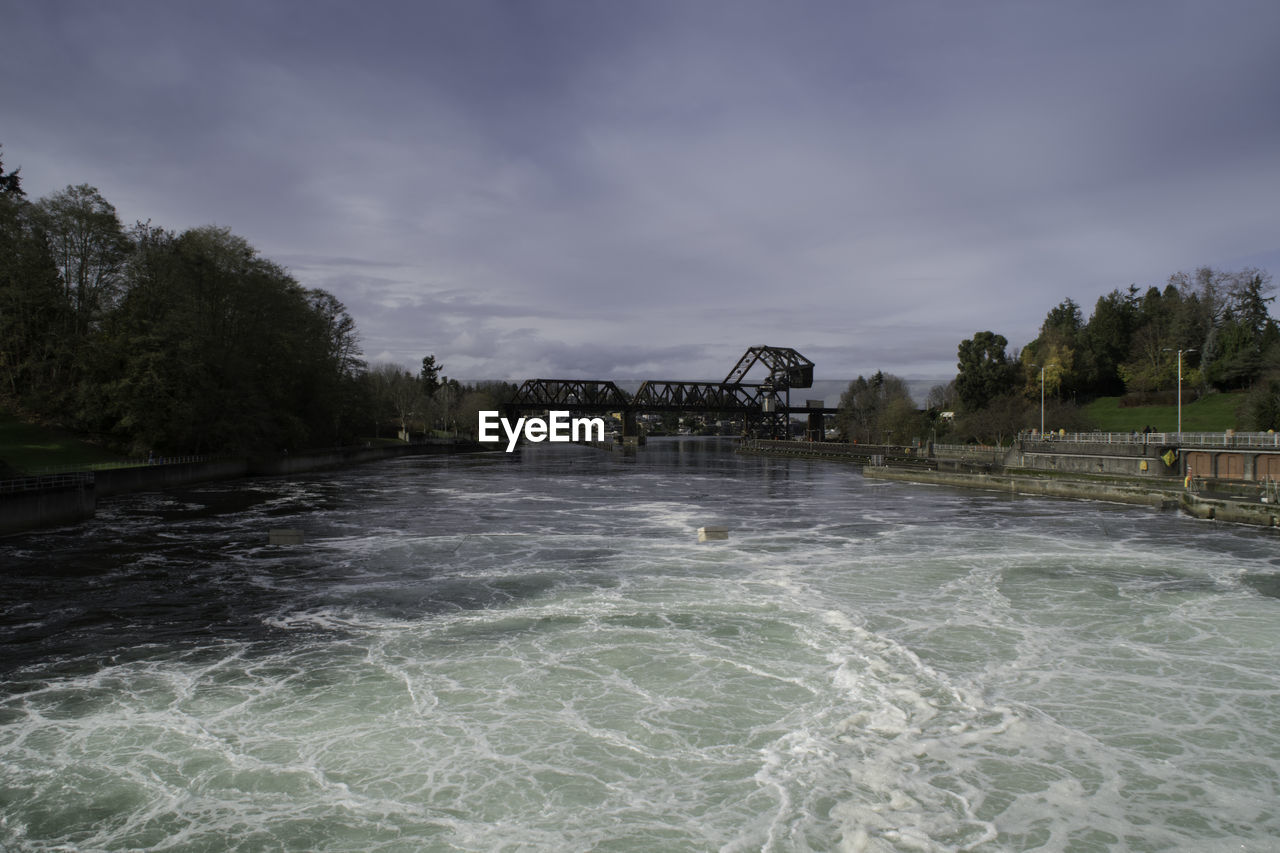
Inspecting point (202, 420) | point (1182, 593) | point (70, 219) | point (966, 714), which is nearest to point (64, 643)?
point (966, 714)

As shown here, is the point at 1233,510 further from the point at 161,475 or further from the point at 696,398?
the point at 696,398

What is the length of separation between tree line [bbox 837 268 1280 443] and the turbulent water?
57387 mm

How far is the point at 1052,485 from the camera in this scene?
1891 inches

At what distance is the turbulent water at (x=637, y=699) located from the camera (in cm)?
862

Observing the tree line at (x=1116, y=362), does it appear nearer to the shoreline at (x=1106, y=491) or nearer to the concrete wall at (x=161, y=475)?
the shoreline at (x=1106, y=491)

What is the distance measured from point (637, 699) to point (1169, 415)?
8348 centimetres

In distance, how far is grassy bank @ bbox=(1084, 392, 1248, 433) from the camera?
6638 centimetres

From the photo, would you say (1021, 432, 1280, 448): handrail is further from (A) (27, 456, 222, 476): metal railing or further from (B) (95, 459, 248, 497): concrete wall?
(B) (95, 459, 248, 497): concrete wall

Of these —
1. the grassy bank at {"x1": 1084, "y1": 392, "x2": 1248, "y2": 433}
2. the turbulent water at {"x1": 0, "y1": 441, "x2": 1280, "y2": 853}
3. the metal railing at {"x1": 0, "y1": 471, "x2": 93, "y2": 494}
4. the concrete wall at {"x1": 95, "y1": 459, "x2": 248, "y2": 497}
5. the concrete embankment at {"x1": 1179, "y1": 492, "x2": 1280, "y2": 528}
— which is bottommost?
the turbulent water at {"x1": 0, "y1": 441, "x2": 1280, "y2": 853}

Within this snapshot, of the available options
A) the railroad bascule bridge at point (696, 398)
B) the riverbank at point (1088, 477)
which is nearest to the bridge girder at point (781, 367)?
the railroad bascule bridge at point (696, 398)

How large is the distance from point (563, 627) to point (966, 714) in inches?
340

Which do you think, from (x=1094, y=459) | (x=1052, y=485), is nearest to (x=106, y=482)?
(x=1052, y=485)

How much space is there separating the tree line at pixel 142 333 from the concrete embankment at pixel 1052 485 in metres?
55.0

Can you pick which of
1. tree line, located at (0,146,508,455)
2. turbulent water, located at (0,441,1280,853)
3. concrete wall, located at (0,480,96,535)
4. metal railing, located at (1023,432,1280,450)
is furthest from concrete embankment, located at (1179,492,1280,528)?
tree line, located at (0,146,508,455)
